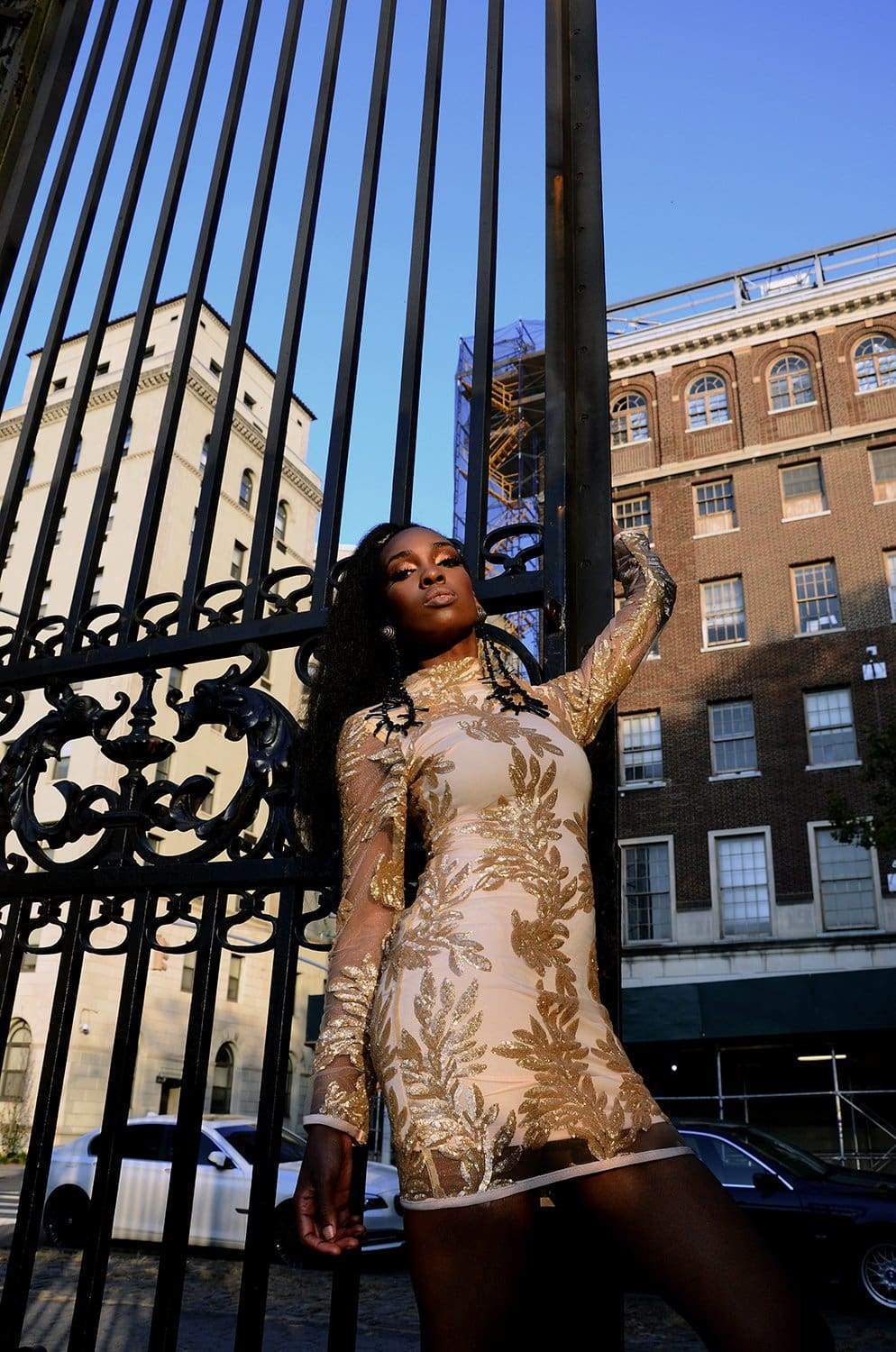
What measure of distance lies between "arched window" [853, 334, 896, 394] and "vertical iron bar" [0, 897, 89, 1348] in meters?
24.7

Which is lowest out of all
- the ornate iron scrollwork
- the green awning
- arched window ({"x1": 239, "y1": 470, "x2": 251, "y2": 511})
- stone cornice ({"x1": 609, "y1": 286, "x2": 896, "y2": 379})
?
the ornate iron scrollwork

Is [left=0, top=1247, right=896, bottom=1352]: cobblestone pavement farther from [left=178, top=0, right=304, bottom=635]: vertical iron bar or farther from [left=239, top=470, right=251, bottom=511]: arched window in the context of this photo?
[left=239, top=470, right=251, bottom=511]: arched window

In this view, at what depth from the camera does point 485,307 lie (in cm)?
344

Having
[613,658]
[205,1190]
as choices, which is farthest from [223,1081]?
[613,658]

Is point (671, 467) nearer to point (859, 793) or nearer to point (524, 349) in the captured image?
point (524, 349)

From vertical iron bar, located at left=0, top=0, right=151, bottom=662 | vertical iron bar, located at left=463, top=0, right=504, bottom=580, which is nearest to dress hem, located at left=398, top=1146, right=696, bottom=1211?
vertical iron bar, located at left=463, top=0, right=504, bottom=580

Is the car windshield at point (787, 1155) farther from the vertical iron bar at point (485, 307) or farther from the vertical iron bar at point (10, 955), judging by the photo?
the vertical iron bar at point (485, 307)

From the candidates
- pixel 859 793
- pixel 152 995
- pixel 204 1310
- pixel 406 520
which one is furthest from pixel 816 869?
pixel 406 520

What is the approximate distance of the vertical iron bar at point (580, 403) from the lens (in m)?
2.68

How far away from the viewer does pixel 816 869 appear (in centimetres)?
2105

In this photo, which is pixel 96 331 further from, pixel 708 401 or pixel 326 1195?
pixel 708 401

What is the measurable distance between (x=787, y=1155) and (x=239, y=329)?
8.66 metres

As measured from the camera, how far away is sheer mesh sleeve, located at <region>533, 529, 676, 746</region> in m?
2.56

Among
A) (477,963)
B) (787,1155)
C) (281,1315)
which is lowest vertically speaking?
(281,1315)
